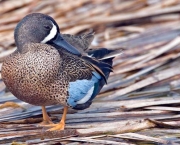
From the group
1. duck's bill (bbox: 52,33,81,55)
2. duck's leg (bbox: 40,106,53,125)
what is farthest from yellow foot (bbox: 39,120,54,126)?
duck's bill (bbox: 52,33,81,55)

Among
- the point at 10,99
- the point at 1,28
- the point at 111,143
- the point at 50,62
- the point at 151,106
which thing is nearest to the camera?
the point at 111,143

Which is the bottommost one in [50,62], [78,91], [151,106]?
[151,106]

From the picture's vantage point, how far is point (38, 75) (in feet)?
14.9

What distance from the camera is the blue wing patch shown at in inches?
185

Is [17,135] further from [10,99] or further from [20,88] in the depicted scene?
[10,99]

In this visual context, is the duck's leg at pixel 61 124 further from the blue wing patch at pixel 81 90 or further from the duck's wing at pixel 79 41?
the duck's wing at pixel 79 41

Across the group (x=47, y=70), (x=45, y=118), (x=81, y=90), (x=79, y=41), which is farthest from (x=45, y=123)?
(x=79, y=41)

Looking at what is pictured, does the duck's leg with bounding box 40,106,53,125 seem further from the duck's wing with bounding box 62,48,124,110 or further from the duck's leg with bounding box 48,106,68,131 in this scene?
the duck's wing with bounding box 62,48,124,110

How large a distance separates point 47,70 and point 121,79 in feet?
4.26

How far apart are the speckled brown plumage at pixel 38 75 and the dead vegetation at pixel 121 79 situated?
10.4 inches

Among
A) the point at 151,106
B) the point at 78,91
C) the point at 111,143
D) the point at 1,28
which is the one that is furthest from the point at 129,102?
the point at 1,28

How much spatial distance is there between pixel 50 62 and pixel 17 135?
580 mm

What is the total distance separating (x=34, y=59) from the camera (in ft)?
15.0

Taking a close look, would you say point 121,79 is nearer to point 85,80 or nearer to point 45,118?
point 85,80
